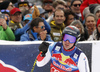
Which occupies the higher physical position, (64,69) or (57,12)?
(57,12)

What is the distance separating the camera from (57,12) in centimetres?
645

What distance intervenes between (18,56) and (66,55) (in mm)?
979

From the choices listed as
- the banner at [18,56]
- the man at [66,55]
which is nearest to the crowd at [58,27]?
the man at [66,55]

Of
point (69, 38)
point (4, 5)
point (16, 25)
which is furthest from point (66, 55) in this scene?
point (4, 5)

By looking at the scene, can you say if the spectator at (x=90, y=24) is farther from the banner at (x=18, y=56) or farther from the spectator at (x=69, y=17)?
the banner at (x=18, y=56)

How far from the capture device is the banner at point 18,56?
16.1 feet

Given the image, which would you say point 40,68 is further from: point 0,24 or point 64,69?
point 0,24

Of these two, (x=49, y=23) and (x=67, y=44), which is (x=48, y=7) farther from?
(x=67, y=44)

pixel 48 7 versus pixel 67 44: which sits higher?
pixel 48 7

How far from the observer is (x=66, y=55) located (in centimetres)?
455

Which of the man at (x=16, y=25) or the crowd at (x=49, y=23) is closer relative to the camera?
the crowd at (x=49, y=23)

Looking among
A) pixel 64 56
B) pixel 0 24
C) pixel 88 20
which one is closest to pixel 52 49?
pixel 64 56

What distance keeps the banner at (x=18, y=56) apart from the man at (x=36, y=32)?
0.45m

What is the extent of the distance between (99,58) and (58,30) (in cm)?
166
